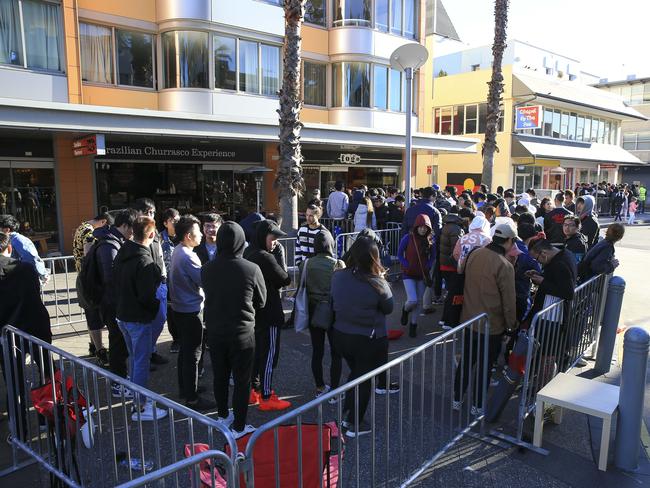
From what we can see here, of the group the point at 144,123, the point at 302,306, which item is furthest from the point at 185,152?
the point at 302,306

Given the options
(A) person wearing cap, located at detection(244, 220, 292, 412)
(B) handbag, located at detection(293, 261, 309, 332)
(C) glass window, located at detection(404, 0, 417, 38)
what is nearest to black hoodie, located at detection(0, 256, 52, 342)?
(A) person wearing cap, located at detection(244, 220, 292, 412)

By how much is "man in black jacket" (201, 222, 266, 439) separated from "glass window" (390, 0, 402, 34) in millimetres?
18290

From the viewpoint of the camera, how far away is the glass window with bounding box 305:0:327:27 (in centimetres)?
1844

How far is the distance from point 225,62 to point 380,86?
6.81 metres

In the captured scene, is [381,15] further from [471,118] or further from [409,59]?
[471,118]

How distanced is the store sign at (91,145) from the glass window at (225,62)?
4.77 m

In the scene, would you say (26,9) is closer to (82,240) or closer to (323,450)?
(82,240)

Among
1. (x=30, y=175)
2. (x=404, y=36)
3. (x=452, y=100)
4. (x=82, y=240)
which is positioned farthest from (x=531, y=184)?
(x=82, y=240)

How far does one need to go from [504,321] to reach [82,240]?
5.03 m

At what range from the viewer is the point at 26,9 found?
12406 mm

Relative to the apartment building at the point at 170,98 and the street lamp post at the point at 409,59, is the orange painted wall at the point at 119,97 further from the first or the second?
the street lamp post at the point at 409,59

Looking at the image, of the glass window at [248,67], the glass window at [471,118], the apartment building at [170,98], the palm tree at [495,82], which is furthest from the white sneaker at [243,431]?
the glass window at [471,118]

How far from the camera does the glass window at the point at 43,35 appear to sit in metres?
12.5

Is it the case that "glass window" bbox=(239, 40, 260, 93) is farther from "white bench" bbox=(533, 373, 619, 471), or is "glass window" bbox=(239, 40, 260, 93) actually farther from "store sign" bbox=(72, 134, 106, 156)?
"white bench" bbox=(533, 373, 619, 471)
